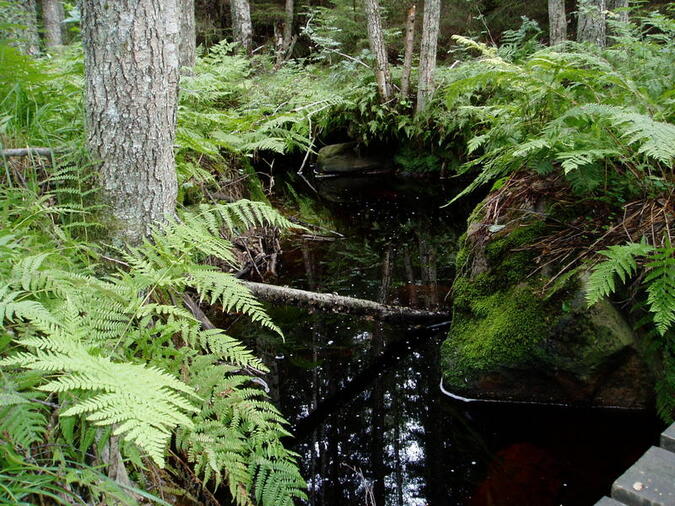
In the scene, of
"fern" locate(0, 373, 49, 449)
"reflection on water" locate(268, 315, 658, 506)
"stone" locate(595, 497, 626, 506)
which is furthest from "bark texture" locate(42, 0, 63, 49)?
"stone" locate(595, 497, 626, 506)

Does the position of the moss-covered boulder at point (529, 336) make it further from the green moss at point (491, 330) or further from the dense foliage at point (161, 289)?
the dense foliage at point (161, 289)

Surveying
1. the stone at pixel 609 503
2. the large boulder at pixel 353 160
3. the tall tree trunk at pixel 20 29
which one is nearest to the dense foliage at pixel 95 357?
the tall tree trunk at pixel 20 29

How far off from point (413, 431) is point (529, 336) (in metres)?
1.06

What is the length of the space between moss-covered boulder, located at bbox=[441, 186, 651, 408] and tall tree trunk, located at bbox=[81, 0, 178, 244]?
7.91ft

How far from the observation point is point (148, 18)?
2.81m

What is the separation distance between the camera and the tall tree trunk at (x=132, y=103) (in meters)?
2.77

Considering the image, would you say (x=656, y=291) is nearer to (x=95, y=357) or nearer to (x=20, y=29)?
(x=95, y=357)

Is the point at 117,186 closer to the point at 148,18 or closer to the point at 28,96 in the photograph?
the point at 148,18

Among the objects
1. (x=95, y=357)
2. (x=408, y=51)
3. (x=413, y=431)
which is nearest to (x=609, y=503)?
(x=413, y=431)

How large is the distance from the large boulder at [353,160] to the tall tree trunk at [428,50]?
5.64ft

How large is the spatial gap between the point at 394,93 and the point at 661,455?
876 centimetres

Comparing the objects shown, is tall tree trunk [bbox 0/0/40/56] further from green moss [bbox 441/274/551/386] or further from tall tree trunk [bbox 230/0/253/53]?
tall tree trunk [bbox 230/0/253/53]

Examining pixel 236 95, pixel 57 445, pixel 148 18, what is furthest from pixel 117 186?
pixel 236 95

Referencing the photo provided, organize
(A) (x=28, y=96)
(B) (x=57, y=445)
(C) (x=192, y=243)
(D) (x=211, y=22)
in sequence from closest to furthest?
1. (B) (x=57, y=445)
2. (C) (x=192, y=243)
3. (A) (x=28, y=96)
4. (D) (x=211, y=22)
